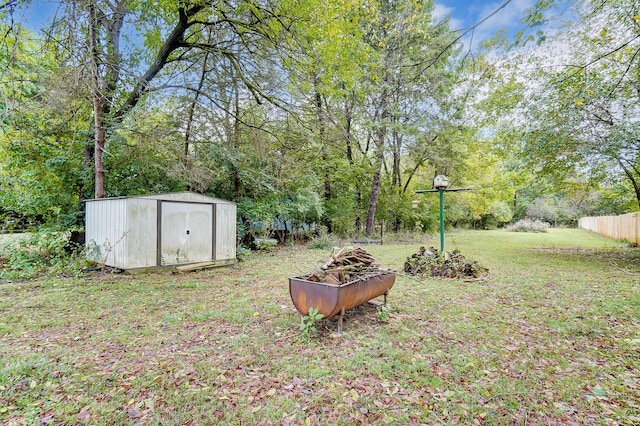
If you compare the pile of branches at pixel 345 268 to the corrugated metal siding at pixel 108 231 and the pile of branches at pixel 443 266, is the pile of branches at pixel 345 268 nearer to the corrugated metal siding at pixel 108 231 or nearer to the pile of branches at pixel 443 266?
the pile of branches at pixel 443 266

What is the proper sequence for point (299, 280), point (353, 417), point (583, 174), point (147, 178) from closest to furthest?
point (353, 417) → point (299, 280) → point (147, 178) → point (583, 174)

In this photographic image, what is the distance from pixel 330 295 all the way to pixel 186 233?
544 centimetres

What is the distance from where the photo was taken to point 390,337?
3.62 m

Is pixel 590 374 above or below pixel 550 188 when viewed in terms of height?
below

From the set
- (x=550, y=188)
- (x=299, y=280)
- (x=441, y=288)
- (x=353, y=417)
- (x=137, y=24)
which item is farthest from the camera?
(x=550, y=188)

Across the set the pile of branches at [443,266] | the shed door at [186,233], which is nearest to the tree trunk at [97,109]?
the shed door at [186,233]

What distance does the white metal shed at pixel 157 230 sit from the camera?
258 inches

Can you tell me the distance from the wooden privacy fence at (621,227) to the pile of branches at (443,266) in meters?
10.4

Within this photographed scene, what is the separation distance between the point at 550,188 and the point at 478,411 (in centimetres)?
1097

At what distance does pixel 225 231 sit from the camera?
8398 millimetres

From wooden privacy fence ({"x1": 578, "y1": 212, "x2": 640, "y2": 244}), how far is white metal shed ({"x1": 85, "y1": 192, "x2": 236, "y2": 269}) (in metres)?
15.9

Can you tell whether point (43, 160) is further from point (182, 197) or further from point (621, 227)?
point (621, 227)

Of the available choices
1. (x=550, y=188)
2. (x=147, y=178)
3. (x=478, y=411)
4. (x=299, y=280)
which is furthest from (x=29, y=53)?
(x=550, y=188)

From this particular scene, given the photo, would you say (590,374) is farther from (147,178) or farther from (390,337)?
(147,178)
